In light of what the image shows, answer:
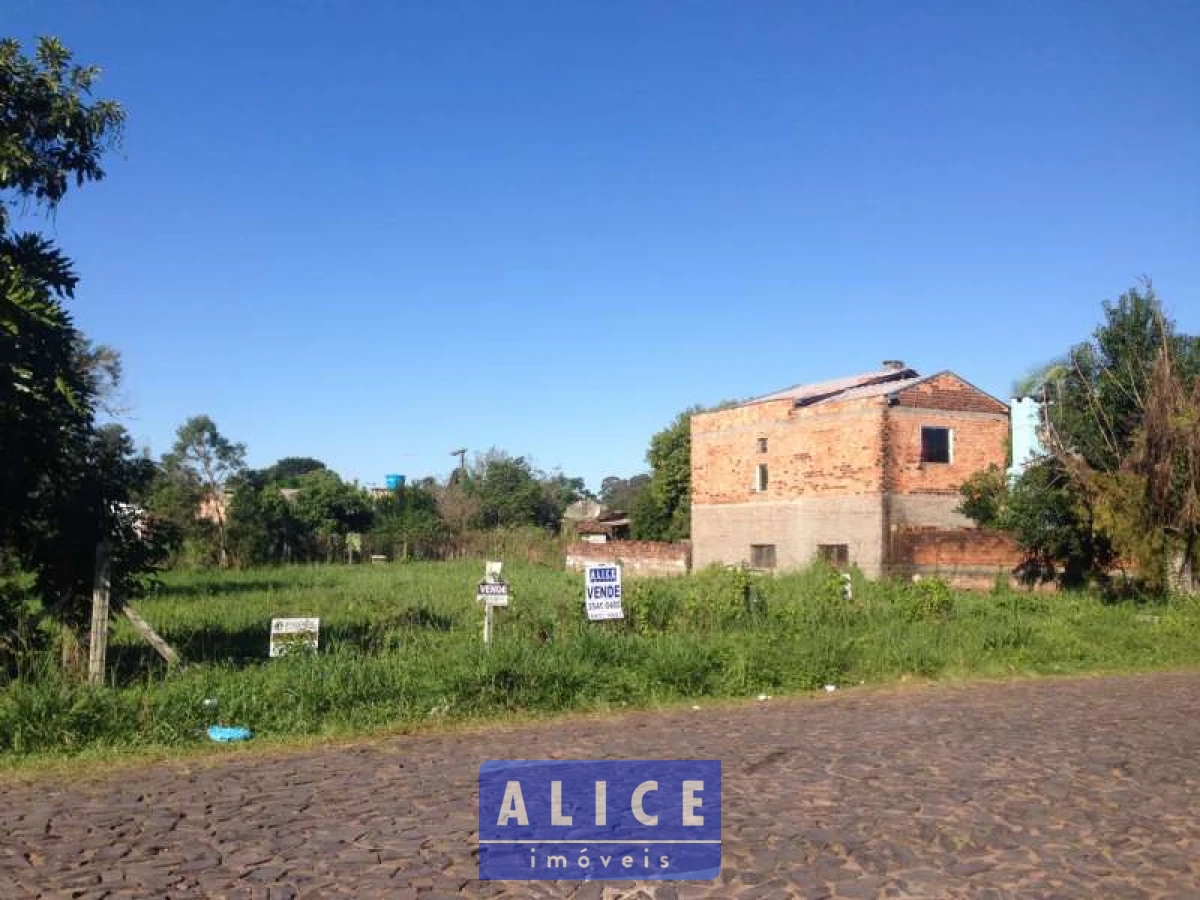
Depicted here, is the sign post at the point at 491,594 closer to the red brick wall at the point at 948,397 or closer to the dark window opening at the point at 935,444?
the red brick wall at the point at 948,397

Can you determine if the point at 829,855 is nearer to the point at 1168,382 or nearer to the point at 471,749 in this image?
the point at 471,749

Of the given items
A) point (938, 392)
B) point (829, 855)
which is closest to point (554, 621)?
point (829, 855)

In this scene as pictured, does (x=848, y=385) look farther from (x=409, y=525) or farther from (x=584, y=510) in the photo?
(x=584, y=510)

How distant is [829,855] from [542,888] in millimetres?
1678

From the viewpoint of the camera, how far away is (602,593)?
1313cm

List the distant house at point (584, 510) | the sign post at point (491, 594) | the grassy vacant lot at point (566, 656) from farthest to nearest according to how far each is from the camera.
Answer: the distant house at point (584, 510), the sign post at point (491, 594), the grassy vacant lot at point (566, 656)

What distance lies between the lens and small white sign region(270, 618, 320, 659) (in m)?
10.8

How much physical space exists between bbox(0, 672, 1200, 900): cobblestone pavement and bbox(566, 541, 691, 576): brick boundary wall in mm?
28500

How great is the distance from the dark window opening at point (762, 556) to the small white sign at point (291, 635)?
25.7 m

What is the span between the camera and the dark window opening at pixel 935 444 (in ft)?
104

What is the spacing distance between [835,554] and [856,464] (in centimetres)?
287

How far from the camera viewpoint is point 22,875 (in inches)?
213

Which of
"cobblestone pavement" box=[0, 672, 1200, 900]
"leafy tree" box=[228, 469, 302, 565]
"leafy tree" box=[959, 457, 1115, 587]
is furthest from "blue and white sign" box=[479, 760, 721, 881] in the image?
"leafy tree" box=[228, 469, 302, 565]

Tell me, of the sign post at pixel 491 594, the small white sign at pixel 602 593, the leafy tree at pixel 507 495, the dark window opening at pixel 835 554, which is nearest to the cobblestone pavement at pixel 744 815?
the sign post at pixel 491 594
